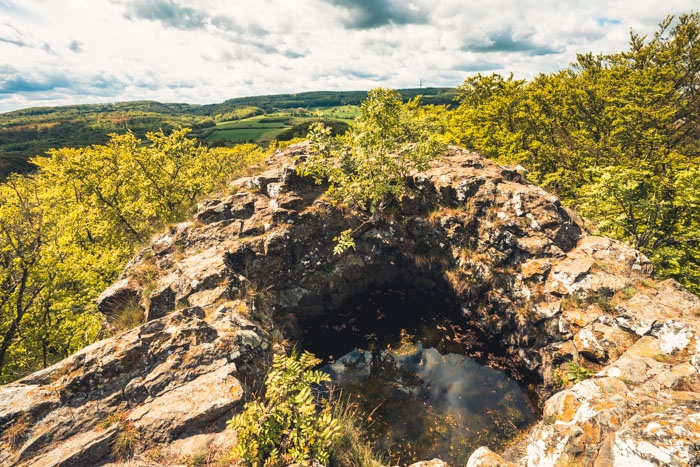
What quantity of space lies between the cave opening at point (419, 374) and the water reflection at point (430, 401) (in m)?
0.04

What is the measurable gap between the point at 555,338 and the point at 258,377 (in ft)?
43.8

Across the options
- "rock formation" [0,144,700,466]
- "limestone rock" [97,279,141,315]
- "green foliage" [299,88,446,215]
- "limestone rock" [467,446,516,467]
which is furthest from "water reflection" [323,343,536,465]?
"limestone rock" [97,279,141,315]

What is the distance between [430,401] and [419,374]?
149 cm

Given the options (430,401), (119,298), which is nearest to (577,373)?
(430,401)

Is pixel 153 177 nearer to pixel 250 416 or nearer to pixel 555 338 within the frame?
pixel 250 416

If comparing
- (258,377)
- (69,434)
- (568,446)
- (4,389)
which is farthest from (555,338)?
(4,389)

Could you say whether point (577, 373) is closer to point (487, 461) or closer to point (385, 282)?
point (487, 461)

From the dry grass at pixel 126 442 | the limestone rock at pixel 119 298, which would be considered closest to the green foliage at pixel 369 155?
the limestone rock at pixel 119 298

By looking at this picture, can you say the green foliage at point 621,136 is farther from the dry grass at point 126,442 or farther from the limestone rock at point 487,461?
the dry grass at point 126,442

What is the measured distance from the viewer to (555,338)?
13.5 meters

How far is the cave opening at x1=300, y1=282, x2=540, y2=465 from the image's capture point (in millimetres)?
11344

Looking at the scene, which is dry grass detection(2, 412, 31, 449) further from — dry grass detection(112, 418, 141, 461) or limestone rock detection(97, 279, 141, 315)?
limestone rock detection(97, 279, 141, 315)

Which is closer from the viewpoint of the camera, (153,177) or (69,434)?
(69,434)

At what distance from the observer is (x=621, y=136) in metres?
27.4
